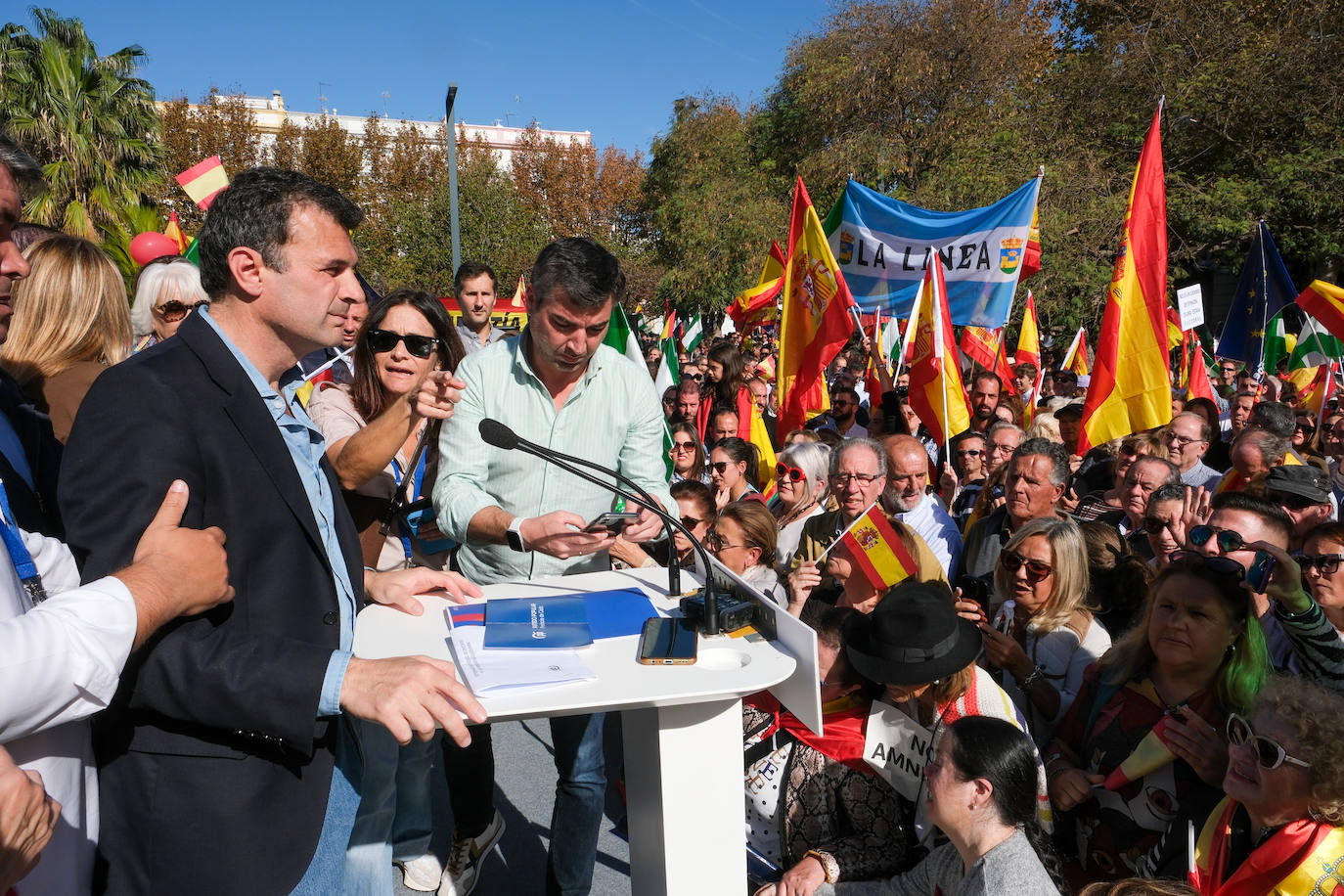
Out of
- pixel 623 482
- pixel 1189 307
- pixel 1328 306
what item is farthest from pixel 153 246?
pixel 1189 307

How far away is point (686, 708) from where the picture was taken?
1.87 m

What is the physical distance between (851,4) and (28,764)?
2405 cm

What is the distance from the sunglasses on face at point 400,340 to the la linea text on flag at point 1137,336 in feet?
13.8

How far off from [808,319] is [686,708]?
5238 millimetres

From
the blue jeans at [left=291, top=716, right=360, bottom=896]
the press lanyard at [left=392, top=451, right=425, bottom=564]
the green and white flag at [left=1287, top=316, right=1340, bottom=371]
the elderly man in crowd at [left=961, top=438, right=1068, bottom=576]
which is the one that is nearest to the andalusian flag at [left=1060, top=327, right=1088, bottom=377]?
the green and white flag at [left=1287, top=316, right=1340, bottom=371]

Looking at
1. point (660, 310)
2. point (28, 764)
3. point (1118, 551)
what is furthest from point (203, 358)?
point (660, 310)

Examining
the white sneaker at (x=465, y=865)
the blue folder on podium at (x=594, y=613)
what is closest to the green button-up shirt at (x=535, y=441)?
the blue folder on podium at (x=594, y=613)

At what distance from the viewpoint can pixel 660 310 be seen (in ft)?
109

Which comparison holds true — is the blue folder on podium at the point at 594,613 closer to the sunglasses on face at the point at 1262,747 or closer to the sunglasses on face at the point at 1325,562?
the sunglasses on face at the point at 1262,747

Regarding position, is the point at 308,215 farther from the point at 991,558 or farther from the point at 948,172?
the point at 948,172

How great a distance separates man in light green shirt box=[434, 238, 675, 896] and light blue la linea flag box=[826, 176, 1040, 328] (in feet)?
17.2

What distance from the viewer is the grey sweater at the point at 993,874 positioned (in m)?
2.20

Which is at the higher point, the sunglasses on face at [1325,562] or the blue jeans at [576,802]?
the sunglasses on face at [1325,562]

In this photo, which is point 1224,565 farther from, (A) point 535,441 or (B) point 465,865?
(B) point 465,865
